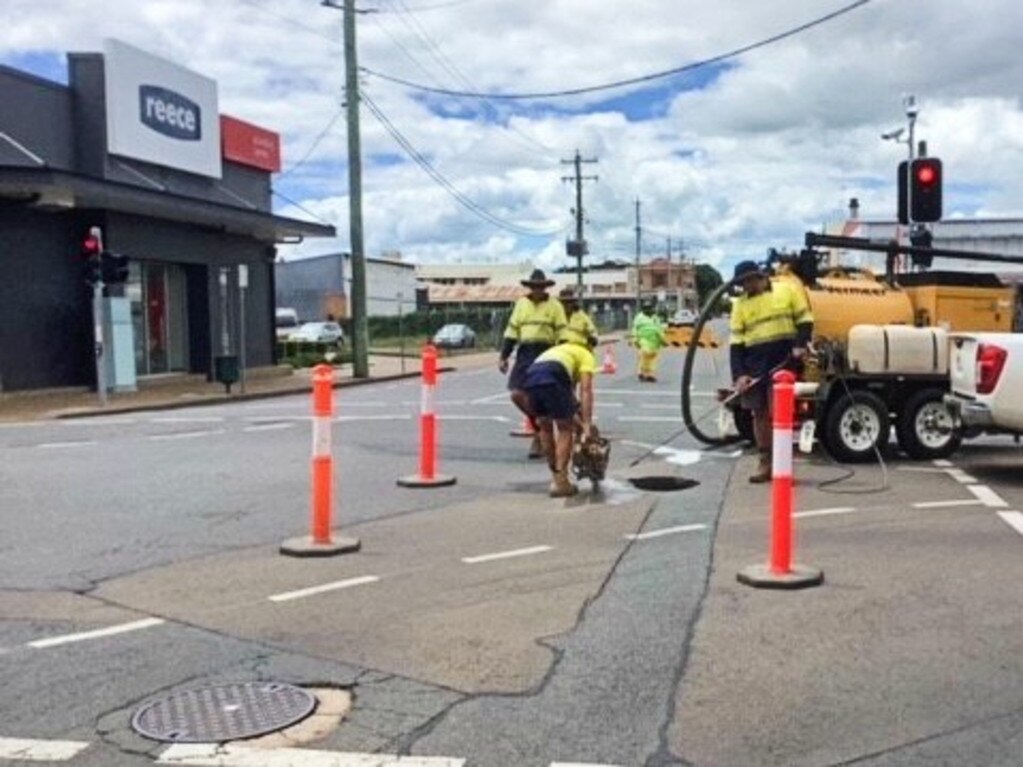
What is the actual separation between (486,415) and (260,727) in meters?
14.2

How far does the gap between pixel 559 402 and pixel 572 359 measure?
47 cm

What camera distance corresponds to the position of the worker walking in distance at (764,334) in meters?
11.6

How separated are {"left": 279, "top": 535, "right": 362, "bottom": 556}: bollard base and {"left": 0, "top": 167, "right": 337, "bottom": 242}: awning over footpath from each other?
15.9 metres

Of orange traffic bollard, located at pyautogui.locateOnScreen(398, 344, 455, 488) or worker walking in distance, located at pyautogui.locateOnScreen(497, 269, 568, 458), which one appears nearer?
orange traffic bollard, located at pyautogui.locateOnScreen(398, 344, 455, 488)

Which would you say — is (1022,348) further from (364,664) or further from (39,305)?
(39,305)

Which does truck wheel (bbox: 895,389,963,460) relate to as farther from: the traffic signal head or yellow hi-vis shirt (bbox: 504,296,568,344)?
yellow hi-vis shirt (bbox: 504,296,568,344)

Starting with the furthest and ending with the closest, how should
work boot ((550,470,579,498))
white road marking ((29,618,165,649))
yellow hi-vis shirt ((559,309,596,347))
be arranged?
yellow hi-vis shirt ((559,309,596,347)) → work boot ((550,470,579,498)) → white road marking ((29,618,165,649))

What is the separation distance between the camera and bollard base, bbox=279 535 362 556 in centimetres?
816

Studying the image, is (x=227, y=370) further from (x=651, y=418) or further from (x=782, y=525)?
(x=782, y=525)

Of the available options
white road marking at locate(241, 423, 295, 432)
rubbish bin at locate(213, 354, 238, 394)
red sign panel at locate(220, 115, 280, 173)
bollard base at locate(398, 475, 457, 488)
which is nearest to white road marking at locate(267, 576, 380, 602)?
bollard base at locate(398, 475, 457, 488)

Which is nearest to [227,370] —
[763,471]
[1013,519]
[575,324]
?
[575,324]

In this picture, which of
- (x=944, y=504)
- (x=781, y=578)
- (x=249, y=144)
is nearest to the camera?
(x=781, y=578)

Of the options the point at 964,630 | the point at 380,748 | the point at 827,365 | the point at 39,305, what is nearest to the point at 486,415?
the point at 827,365

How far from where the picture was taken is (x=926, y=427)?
Result: 43.0 feet
